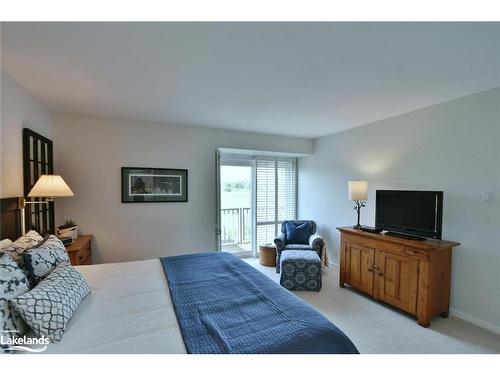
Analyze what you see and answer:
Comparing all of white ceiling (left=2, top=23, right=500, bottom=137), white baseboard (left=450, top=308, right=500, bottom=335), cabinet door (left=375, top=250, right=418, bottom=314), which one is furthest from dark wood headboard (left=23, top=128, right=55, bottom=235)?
white baseboard (left=450, top=308, right=500, bottom=335)

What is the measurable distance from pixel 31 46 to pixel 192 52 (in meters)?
1.09

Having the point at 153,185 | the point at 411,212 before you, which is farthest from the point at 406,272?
the point at 153,185

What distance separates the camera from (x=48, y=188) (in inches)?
91.1

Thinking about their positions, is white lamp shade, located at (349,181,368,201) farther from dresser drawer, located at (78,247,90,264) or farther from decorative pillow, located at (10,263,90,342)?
dresser drawer, located at (78,247,90,264)

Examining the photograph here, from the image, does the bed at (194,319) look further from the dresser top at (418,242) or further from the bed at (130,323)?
the dresser top at (418,242)

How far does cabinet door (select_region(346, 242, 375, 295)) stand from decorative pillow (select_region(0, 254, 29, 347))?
3.24 meters

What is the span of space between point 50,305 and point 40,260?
0.47 meters

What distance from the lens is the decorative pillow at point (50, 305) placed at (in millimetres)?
1140

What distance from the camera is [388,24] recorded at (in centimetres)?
139

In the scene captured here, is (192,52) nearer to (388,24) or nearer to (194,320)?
(388,24)

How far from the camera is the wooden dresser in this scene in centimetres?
247

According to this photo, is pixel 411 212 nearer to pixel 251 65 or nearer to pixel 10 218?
pixel 251 65

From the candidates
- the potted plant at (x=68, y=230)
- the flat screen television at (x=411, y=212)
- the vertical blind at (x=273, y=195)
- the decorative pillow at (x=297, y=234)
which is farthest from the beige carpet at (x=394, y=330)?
the potted plant at (x=68, y=230)
